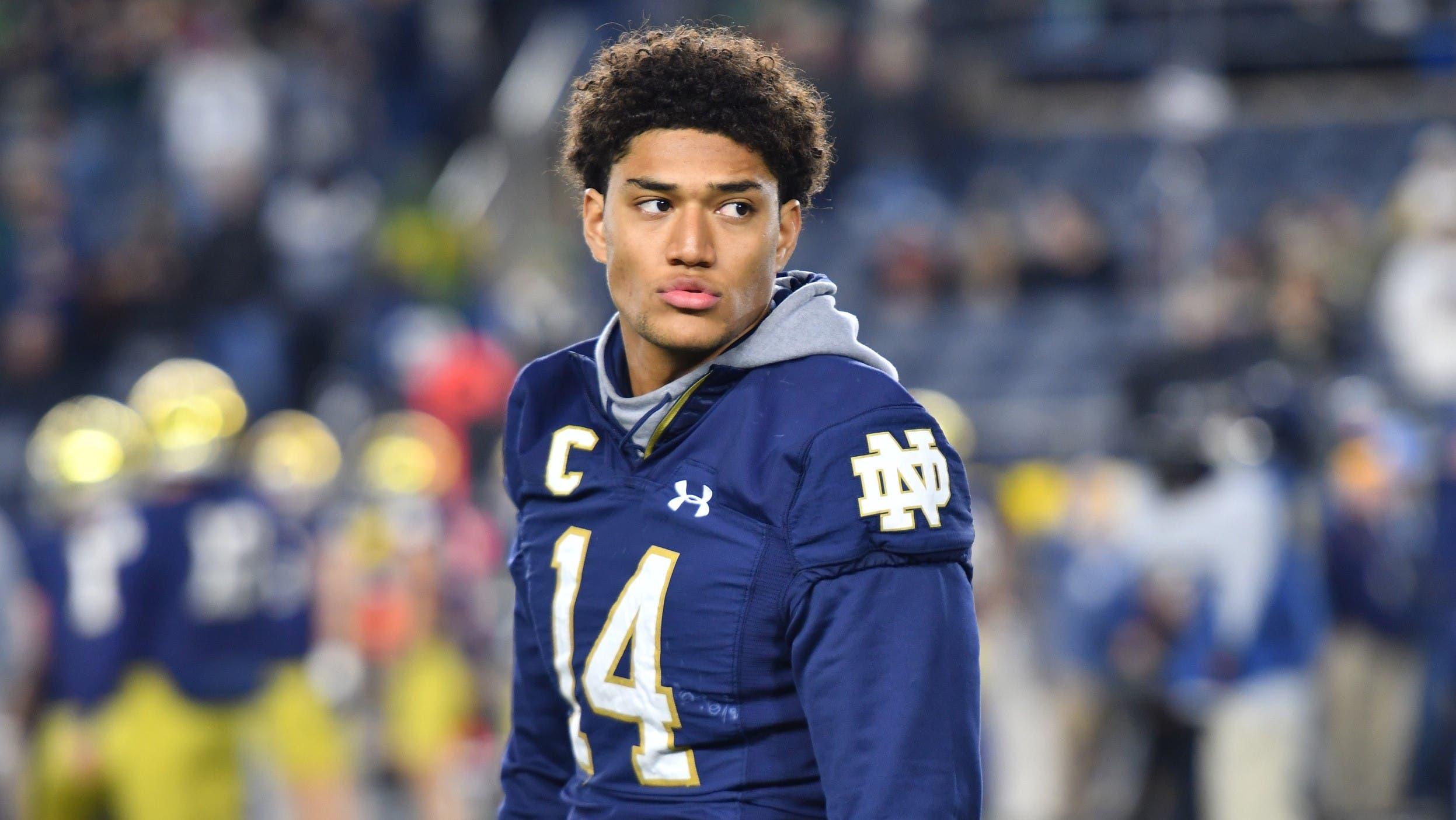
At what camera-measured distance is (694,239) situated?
231 centimetres

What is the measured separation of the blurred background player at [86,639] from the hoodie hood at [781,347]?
5617mm

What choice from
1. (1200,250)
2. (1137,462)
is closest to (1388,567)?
(1137,462)

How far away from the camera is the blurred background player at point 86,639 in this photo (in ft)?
24.9

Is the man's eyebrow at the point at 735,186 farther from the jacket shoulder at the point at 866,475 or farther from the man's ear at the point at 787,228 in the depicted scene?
the jacket shoulder at the point at 866,475

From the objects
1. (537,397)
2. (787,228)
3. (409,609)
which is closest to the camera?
(787,228)

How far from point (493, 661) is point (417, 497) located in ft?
3.08

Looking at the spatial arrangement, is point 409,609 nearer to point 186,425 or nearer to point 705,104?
point 186,425

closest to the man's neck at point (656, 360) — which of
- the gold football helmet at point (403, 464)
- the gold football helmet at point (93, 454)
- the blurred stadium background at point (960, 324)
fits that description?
the blurred stadium background at point (960, 324)

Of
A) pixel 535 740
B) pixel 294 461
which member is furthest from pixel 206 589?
pixel 535 740

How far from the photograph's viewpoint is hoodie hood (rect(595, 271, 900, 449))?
2.34 metres

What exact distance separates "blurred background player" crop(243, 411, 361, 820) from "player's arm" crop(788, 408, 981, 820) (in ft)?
20.1

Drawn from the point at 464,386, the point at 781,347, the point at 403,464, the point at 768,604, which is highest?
the point at 464,386

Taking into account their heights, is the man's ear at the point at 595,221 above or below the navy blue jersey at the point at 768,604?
above

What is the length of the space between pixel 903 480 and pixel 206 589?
19.5 feet
